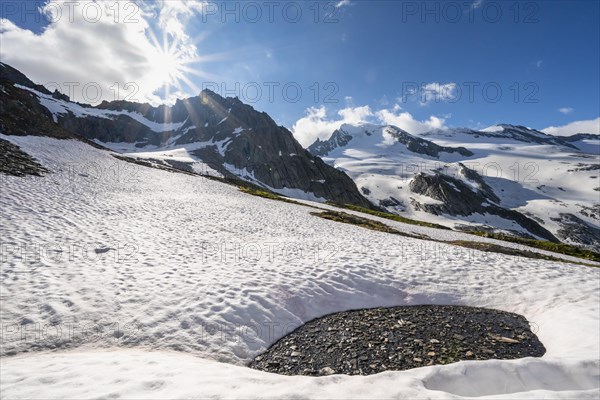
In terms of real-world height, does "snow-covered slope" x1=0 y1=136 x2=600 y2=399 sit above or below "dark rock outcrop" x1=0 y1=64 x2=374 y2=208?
below

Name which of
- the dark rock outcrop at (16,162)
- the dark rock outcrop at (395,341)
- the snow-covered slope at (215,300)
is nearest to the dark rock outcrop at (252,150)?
the dark rock outcrop at (16,162)

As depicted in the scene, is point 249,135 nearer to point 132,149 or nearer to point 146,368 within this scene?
point 132,149

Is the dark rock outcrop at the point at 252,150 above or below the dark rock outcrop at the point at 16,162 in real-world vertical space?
above

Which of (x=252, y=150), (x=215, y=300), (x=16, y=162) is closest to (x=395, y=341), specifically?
(x=215, y=300)

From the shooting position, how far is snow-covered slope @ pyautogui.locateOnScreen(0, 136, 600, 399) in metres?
5.07

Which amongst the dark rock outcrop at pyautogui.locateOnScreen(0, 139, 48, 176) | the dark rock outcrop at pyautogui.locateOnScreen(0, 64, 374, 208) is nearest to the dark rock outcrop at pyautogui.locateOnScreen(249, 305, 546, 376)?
the dark rock outcrop at pyautogui.locateOnScreen(0, 139, 48, 176)

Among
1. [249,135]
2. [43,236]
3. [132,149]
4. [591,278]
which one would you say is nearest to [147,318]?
[43,236]

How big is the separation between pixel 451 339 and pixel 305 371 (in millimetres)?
4389

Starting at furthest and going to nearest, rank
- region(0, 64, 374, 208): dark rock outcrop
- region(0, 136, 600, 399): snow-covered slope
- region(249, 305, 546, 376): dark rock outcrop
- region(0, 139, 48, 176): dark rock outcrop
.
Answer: region(0, 64, 374, 208): dark rock outcrop, region(0, 139, 48, 176): dark rock outcrop, region(249, 305, 546, 376): dark rock outcrop, region(0, 136, 600, 399): snow-covered slope

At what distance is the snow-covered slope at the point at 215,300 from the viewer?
16.6ft

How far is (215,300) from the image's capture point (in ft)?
28.6

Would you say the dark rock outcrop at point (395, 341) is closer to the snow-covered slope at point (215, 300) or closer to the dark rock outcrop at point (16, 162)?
the snow-covered slope at point (215, 300)

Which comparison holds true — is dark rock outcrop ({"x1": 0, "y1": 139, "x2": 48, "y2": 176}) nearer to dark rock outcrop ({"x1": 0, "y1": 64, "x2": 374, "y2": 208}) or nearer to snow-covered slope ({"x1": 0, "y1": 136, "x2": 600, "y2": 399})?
snow-covered slope ({"x1": 0, "y1": 136, "x2": 600, "y2": 399})

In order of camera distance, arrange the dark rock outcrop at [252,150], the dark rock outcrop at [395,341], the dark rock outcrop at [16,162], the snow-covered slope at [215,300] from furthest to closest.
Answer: the dark rock outcrop at [252,150] < the dark rock outcrop at [16,162] < the dark rock outcrop at [395,341] < the snow-covered slope at [215,300]
